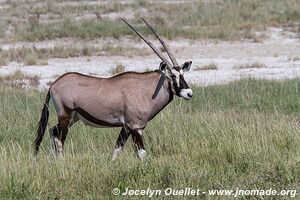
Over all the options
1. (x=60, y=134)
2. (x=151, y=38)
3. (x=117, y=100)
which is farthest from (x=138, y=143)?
(x=151, y=38)

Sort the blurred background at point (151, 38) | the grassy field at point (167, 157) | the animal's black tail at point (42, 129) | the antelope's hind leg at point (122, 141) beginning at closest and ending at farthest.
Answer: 1. the grassy field at point (167, 157)
2. the antelope's hind leg at point (122, 141)
3. the animal's black tail at point (42, 129)
4. the blurred background at point (151, 38)

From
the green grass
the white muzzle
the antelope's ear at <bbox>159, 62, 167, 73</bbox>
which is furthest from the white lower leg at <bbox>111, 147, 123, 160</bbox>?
the green grass

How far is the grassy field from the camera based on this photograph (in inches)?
260

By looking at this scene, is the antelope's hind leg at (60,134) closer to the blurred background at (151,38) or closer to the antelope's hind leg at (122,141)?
the antelope's hind leg at (122,141)

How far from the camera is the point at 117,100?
7.79 m

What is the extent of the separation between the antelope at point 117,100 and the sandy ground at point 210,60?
8059mm

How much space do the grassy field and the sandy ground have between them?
6633 millimetres

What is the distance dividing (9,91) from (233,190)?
9.04 meters

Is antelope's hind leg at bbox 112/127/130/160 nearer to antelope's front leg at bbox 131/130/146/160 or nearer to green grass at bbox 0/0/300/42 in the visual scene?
antelope's front leg at bbox 131/130/146/160

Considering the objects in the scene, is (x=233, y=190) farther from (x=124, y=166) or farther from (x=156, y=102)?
(x=156, y=102)

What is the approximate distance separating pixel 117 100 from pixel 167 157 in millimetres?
811

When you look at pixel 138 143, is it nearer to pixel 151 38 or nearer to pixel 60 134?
pixel 60 134

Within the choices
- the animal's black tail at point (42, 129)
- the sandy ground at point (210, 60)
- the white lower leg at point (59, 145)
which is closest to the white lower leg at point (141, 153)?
the white lower leg at point (59, 145)

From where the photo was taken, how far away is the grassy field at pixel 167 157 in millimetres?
6613
